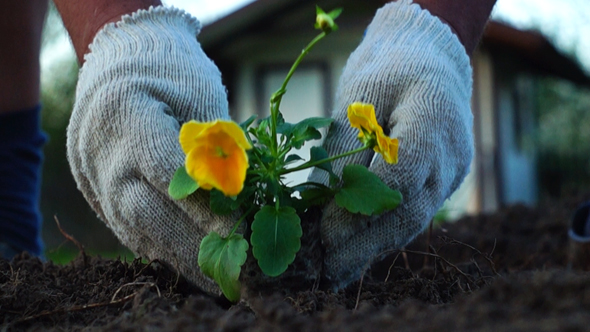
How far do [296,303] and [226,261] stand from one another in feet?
0.58

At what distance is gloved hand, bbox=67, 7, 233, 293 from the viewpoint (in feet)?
4.68

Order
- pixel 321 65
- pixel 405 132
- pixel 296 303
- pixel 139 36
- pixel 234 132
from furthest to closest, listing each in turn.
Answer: pixel 321 65 < pixel 139 36 < pixel 405 132 < pixel 296 303 < pixel 234 132

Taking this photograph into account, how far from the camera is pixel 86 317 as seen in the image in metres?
1.23

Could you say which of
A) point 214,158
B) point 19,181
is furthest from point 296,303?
point 19,181

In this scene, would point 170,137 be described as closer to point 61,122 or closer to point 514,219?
point 514,219

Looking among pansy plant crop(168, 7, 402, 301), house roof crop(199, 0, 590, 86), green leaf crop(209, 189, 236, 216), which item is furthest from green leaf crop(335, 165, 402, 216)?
house roof crop(199, 0, 590, 86)

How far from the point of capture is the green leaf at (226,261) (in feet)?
4.20

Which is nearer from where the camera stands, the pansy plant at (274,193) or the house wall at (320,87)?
the pansy plant at (274,193)

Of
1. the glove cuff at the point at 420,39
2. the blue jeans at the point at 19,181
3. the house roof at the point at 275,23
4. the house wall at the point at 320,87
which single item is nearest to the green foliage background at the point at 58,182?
the house roof at the point at 275,23

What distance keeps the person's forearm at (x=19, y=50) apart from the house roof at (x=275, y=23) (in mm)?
6483

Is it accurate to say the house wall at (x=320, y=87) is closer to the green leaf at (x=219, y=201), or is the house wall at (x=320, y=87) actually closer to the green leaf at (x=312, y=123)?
the green leaf at (x=312, y=123)

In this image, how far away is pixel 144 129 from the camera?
56.2 inches

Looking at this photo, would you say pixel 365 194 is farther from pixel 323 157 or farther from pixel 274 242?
pixel 274 242

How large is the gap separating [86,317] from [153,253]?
1.05ft
